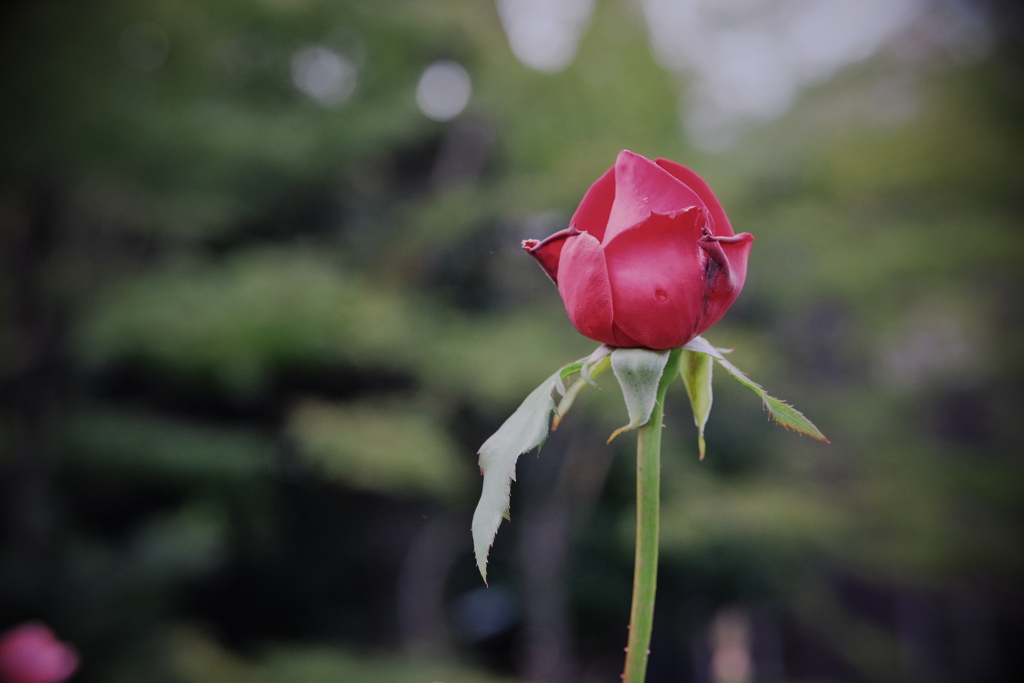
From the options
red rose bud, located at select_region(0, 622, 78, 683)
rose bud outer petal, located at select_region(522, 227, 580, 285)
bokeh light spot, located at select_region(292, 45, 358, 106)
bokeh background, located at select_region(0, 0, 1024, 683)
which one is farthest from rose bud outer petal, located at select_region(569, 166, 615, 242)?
bokeh light spot, located at select_region(292, 45, 358, 106)

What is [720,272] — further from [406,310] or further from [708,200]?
[406,310]

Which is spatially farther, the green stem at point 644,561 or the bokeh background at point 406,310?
the bokeh background at point 406,310

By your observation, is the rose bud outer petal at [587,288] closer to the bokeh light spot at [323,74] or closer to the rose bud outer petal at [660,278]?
the rose bud outer petal at [660,278]

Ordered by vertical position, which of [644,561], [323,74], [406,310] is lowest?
[406,310]

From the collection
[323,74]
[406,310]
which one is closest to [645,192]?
[406,310]

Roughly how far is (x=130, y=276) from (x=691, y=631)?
3.71m

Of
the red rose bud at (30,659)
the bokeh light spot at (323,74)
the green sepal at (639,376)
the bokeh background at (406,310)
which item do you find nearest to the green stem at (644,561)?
the green sepal at (639,376)

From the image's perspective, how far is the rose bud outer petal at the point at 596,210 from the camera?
0.71 feet

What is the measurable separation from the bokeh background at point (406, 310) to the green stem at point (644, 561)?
1.95 metres

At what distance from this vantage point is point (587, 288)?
188 mm

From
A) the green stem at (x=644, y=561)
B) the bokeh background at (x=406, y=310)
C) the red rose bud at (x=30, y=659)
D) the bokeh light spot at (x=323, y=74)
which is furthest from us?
the bokeh light spot at (x=323, y=74)

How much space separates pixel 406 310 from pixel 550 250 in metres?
2.29

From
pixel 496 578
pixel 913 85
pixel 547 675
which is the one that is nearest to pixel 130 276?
pixel 547 675

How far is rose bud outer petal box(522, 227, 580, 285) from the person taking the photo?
0.21 metres
